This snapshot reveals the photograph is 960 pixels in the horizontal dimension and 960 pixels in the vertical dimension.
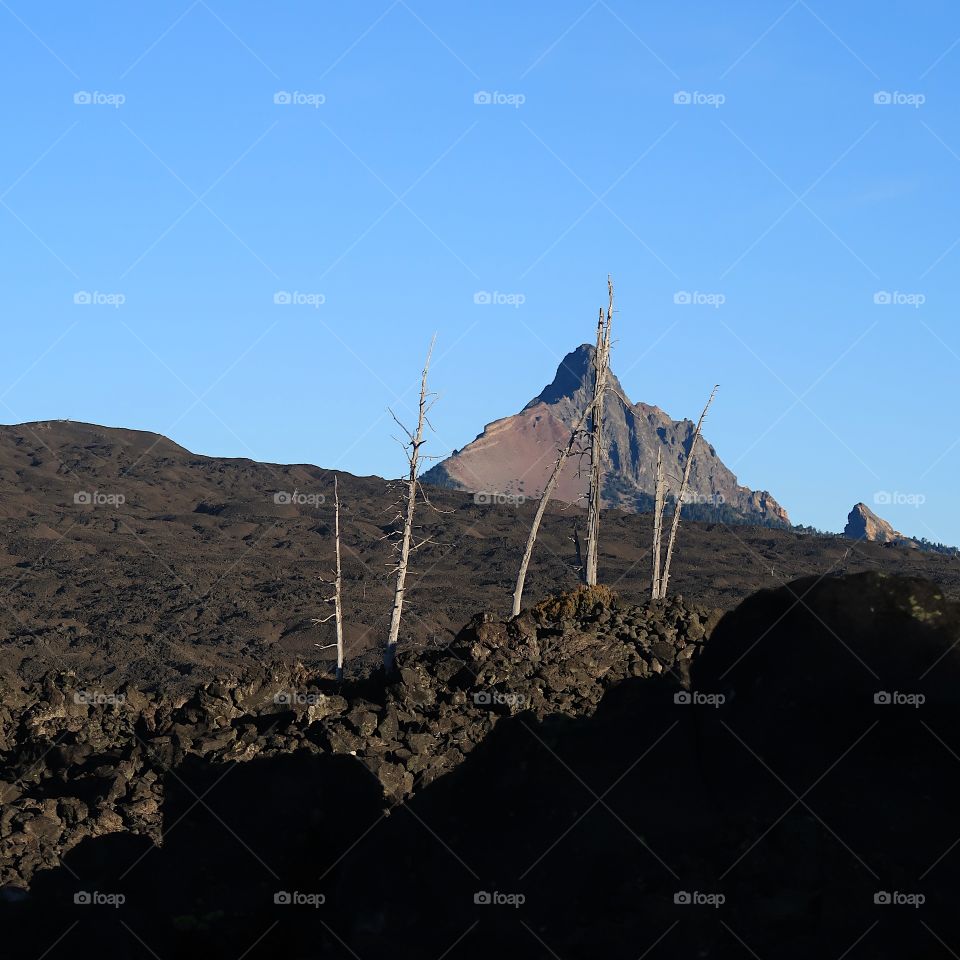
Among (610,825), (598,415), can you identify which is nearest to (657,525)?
(598,415)

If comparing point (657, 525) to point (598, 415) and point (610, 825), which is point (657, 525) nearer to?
point (598, 415)

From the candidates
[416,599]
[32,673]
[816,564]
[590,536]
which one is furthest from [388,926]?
[816,564]

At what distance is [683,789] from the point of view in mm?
22703

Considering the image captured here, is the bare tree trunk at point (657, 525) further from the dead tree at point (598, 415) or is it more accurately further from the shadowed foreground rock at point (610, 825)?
the shadowed foreground rock at point (610, 825)

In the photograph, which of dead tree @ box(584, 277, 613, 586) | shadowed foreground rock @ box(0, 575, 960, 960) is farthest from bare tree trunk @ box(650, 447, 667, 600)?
shadowed foreground rock @ box(0, 575, 960, 960)

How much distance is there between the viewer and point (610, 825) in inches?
878

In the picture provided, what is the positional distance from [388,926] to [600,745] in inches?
176

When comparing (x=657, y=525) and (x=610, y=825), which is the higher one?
(x=657, y=525)

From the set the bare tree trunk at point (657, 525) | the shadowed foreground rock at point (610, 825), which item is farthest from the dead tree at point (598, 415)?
the shadowed foreground rock at point (610, 825)

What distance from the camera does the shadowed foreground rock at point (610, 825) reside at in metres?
20.2

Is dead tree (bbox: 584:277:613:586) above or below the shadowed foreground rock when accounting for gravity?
above

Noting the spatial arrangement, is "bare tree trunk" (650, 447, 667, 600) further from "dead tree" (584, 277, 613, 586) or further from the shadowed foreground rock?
the shadowed foreground rock

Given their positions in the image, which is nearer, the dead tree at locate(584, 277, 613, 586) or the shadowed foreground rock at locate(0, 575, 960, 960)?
the shadowed foreground rock at locate(0, 575, 960, 960)

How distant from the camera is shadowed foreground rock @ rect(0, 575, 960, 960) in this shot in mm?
20188
